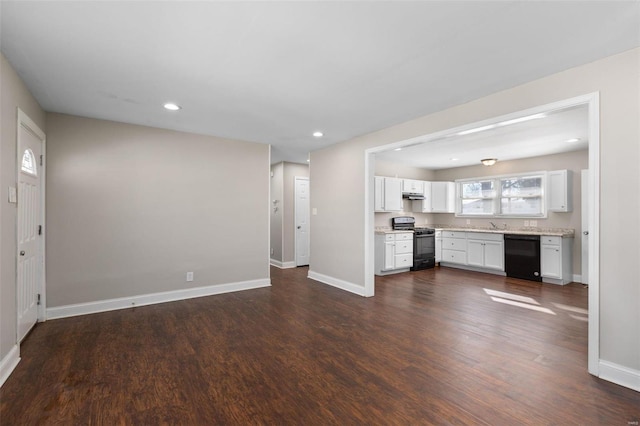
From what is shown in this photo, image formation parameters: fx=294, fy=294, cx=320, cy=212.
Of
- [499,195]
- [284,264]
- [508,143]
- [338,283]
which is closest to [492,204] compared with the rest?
[499,195]

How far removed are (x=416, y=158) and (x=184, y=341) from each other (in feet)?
18.3

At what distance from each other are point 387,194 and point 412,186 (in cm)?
91

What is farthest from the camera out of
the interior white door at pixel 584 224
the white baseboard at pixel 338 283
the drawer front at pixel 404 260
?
the drawer front at pixel 404 260

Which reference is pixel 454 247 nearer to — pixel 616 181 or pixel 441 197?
pixel 441 197

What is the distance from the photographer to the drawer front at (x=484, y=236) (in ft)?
20.3

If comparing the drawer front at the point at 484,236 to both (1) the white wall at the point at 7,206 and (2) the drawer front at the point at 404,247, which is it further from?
(1) the white wall at the point at 7,206

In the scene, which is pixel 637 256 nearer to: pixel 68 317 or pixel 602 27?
pixel 602 27

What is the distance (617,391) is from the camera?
2.18 meters

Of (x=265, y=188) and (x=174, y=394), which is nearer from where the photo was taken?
(x=174, y=394)

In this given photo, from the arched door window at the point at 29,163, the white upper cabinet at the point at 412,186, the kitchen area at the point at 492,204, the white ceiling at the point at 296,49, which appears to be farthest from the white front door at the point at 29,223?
the white upper cabinet at the point at 412,186

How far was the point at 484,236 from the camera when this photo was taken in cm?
641

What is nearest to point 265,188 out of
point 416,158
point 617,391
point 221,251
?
point 221,251

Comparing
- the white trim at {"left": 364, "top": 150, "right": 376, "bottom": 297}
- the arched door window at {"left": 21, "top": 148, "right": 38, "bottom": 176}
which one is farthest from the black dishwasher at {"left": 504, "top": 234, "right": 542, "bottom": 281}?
the arched door window at {"left": 21, "top": 148, "right": 38, "bottom": 176}

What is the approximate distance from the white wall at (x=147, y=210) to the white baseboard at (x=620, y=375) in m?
4.39
